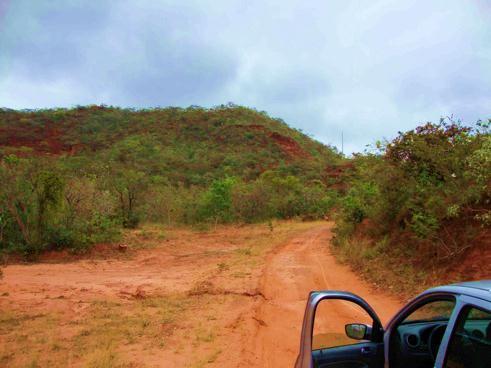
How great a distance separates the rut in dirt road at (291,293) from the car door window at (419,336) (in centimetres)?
284

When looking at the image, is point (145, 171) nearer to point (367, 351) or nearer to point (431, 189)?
point (431, 189)

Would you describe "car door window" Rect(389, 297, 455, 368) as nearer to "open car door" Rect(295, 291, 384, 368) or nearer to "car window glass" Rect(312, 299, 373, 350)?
"open car door" Rect(295, 291, 384, 368)

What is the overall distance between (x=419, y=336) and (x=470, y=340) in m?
0.63

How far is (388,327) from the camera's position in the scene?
2977mm

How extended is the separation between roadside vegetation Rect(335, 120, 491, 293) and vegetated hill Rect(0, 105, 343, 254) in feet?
34.2

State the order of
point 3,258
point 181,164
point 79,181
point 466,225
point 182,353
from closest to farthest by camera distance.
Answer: point 182,353 < point 466,225 < point 3,258 < point 79,181 < point 181,164

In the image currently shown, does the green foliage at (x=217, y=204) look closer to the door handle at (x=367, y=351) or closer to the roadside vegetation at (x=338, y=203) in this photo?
the roadside vegetation at (x=338, y=203)

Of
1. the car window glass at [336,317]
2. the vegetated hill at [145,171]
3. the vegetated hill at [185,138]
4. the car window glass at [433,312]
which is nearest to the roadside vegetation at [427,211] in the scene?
the car window glass at [336,317]

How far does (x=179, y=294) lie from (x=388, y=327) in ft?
23.5

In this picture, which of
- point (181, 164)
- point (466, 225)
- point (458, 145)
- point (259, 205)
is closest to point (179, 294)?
point (466, 225)

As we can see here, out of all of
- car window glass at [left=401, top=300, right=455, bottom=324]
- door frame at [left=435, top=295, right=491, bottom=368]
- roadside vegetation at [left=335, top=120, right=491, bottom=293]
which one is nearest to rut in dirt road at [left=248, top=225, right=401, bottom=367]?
roadside vegetation at [left=335, top=120, right=491, bottom=293]

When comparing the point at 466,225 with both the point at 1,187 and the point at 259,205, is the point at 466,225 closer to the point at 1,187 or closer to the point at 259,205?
the point at 1,187

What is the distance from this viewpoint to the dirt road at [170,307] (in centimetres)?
583

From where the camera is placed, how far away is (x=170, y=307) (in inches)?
328
